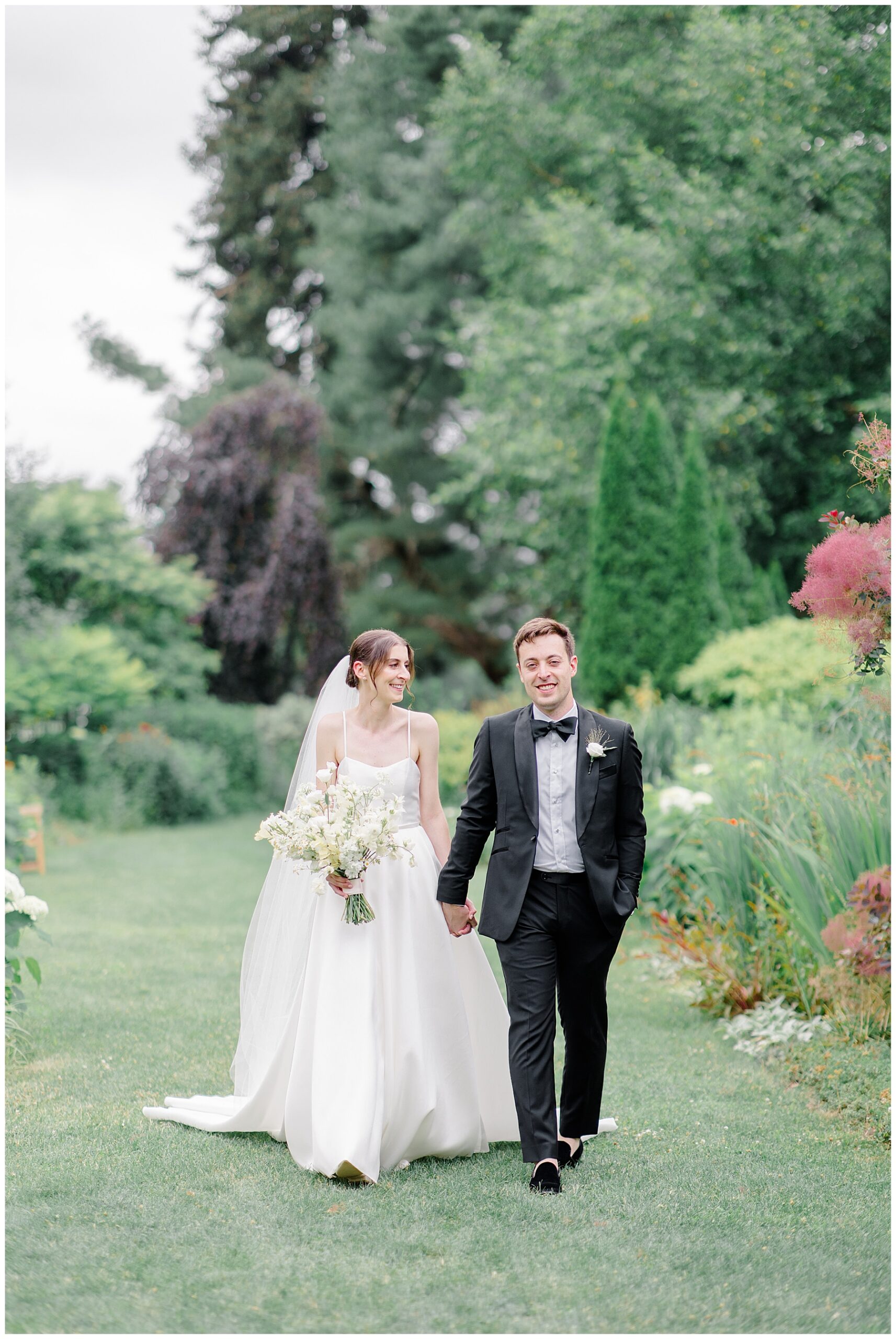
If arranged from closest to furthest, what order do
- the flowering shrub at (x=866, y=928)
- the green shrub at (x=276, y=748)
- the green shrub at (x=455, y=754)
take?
the flowering shrub at (x=866, y=928), the green shrub at (x=455, y=754), the green shrub at (x=276, y=748)

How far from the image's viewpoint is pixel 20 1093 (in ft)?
15.9

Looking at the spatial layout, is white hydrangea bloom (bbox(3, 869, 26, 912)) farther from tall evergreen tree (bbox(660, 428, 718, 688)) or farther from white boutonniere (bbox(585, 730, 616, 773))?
tall evergreen tree (bbox(660, 428, 718, 688))

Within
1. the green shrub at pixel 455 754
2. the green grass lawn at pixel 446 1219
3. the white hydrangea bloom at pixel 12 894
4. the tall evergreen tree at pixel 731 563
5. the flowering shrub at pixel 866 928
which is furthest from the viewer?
the tall evergreen tree at pixel 731 563

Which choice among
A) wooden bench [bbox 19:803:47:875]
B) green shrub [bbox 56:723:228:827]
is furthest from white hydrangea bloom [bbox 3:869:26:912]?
green shrub [bbox 56:723:228:827]

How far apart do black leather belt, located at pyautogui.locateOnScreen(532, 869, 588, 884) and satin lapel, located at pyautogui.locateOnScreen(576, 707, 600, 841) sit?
0.13 meters

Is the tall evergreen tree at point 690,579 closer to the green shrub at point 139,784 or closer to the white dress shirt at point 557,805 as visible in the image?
the green shrub at point 139,784

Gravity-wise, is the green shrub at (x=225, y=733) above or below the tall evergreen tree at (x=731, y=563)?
below

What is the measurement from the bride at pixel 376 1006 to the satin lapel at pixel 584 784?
599 mm

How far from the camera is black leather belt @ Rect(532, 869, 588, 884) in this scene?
3.87m

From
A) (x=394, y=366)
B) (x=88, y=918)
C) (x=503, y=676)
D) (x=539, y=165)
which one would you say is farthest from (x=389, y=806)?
(x=503, y=676)

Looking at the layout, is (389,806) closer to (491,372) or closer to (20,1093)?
(20,1093)

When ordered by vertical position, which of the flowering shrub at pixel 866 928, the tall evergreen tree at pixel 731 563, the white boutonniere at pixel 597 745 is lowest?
the flowering shrub at pixel 866 928

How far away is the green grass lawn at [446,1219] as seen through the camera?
9.66ft

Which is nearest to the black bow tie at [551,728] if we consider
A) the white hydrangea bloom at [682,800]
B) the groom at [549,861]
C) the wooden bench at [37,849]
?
the groom at [549,861]
